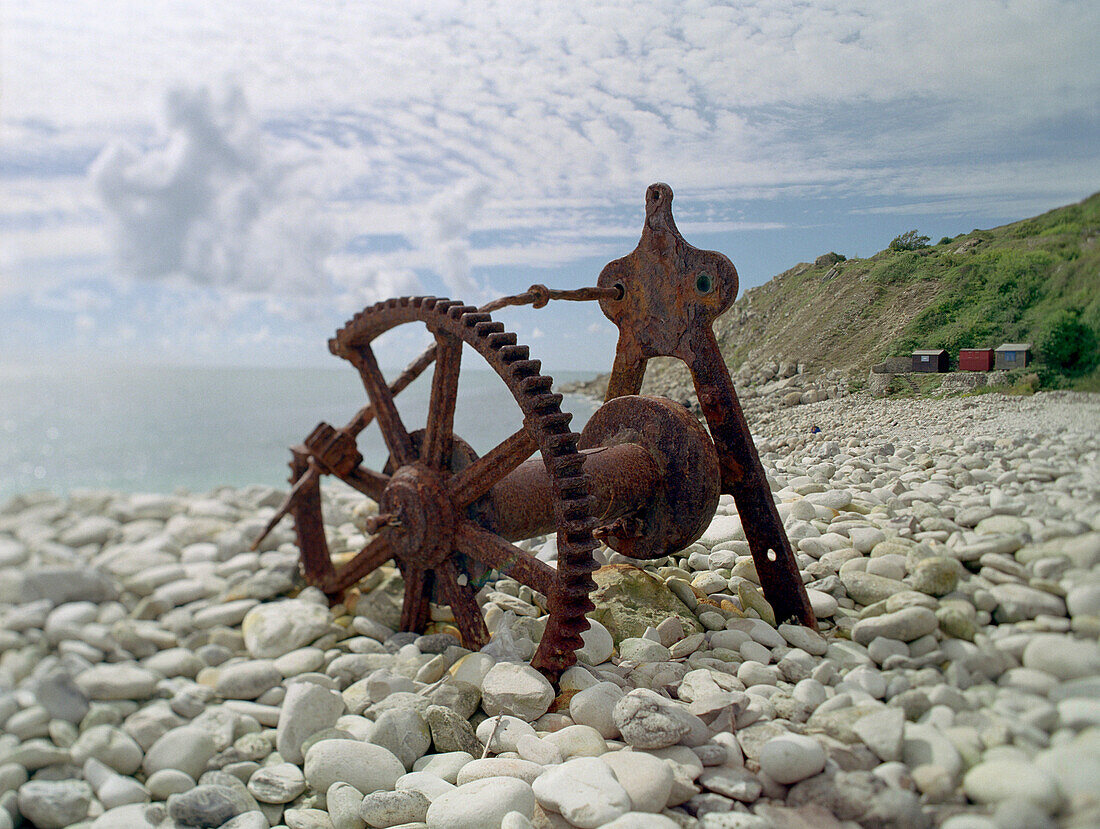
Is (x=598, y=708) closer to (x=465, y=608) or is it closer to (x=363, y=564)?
(x=465, y=608)

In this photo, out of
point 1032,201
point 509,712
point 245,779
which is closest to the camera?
point 1032,201

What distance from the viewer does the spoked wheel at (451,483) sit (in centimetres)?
236

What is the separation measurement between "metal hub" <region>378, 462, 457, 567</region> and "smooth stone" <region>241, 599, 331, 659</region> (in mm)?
1194

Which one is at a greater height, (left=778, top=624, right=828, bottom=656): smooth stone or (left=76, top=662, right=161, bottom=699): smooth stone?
(left=778, top=624, right=828, bottom=656): smooth stone

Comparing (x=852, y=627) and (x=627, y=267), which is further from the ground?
(x=627, y=267)

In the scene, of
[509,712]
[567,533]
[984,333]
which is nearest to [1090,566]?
[984,333]

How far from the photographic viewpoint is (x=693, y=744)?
1.67 m

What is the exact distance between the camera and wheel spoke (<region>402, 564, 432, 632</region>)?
3.48 meters

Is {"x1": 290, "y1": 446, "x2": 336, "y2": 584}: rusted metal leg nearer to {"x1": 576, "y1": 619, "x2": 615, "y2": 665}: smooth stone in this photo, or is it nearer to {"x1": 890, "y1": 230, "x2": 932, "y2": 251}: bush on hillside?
{"x1": 576, "y1": 619, "x2": 615, "y2": 665}: smooth stone

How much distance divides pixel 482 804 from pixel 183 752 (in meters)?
2.41

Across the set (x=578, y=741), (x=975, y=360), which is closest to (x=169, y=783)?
(x=578, y=741)

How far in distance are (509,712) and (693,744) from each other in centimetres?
78

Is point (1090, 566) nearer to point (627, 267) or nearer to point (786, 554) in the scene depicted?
point (786, 554)

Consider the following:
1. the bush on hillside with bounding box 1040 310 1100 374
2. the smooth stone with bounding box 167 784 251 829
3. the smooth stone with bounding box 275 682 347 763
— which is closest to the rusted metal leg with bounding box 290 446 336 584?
the smooth stone with bounding box 275 682 347 763
